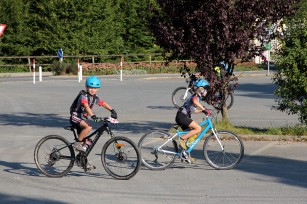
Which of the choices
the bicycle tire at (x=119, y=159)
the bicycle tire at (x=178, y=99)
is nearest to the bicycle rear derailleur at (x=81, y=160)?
the bicycle tire at (x=119, y=159)

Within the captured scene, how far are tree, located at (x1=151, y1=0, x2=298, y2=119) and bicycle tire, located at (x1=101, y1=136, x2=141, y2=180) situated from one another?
4.72 metres

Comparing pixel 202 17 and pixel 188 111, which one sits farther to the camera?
pixel 202 17

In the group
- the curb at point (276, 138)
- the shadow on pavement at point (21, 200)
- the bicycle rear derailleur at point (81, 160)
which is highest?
the bicycle rear derailleur at point (81, 160)

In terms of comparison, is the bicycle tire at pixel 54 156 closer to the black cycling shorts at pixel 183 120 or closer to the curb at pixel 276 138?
the black cycling shorts at pixel 183 120

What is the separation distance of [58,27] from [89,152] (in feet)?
133

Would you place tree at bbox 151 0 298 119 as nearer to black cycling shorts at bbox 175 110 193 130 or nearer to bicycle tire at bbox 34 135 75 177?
black cycling shorts at bbox 175 110 193 130

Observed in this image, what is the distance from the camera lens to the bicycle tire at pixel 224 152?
11.4m

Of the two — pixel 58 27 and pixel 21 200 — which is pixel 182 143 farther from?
pixel 58 27

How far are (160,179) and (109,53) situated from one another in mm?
45240

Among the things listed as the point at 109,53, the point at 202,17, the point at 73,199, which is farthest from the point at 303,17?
A: the point at 109,53

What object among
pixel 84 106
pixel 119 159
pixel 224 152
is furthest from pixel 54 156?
pixel 224 152

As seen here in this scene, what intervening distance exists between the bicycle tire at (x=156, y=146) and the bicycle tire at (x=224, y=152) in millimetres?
500

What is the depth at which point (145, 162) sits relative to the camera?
457 inches

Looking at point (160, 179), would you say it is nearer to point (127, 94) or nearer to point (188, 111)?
point (188, 111)
